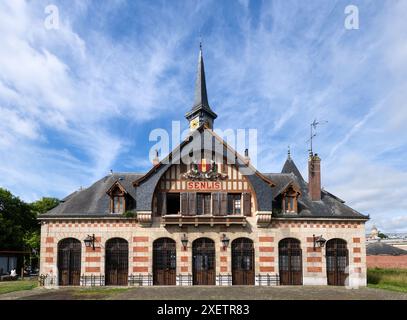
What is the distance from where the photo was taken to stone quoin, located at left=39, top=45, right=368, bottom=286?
2189 cm

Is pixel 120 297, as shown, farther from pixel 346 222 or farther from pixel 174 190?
pixel 346 222

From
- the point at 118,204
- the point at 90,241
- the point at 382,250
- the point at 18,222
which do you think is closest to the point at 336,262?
the point at 118,204

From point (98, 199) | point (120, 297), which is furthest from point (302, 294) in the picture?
point (98, 199)

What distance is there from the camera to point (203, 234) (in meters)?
22.3

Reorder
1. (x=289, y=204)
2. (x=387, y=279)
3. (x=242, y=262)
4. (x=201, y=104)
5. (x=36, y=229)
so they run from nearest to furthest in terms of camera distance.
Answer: (x=242, y=262) < (x=289, y=204) < (x=387, y=279) < (x=201, y=104) < (x=36, y=229)

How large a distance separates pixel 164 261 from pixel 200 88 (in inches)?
763

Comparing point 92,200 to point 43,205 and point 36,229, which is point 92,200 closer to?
point 36,229

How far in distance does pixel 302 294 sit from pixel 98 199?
1325cm

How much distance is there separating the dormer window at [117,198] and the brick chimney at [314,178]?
11.9 m

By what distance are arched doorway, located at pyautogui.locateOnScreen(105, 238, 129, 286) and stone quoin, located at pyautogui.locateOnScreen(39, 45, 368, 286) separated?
0.19ft

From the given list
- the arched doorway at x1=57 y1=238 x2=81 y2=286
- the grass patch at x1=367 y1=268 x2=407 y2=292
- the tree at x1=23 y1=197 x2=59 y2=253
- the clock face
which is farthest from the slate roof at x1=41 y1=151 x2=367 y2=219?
the tree at x1=23 y1=197 x2=59 y2=253

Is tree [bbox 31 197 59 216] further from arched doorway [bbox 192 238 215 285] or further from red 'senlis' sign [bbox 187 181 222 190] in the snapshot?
arched doorway [bbox 192 238 215 285]

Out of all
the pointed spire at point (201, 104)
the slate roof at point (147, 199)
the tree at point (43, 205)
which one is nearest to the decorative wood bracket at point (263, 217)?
the slate roof at point (147, 199)

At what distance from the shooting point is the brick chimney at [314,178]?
24.4m
